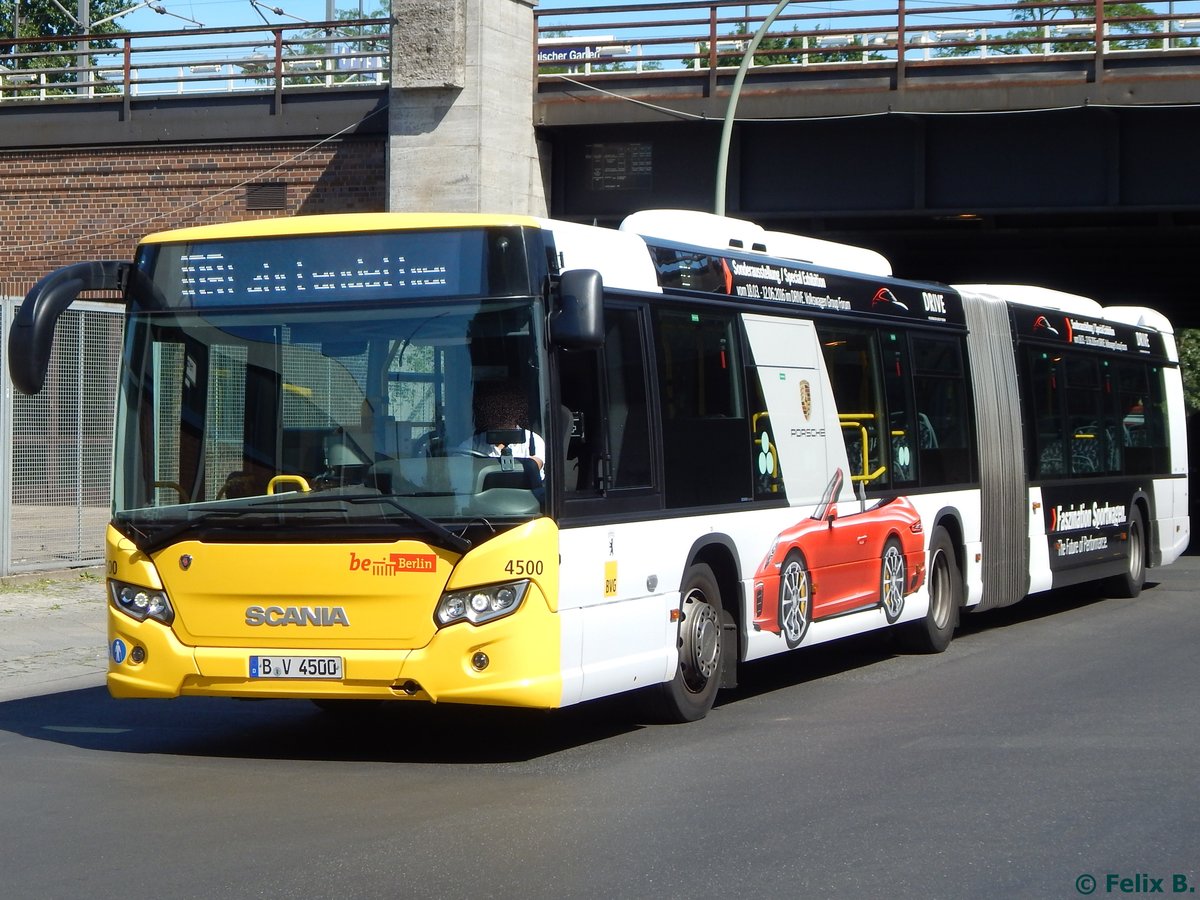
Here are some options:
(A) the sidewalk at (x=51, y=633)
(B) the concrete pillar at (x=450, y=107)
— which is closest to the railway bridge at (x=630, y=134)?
(B) the concrete pillar at (x=450, y=107)

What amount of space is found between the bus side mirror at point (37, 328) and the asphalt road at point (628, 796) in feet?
6.38

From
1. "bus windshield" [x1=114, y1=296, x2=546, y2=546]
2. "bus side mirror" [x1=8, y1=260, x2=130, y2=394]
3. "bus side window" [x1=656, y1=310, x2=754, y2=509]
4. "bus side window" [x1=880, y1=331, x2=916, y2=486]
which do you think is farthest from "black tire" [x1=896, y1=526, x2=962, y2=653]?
"bus side mirror" [x1=8, y1=260, x2=130, y2=394]

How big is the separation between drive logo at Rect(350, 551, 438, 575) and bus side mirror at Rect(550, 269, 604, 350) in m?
1.22

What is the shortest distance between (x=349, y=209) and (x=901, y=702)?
56.6 feet

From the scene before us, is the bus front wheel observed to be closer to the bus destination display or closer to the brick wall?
the bus destination display

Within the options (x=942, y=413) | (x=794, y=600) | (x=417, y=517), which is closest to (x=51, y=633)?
(x=794, y=600)

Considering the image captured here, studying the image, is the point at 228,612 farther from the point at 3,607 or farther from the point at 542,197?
the point at 542,197

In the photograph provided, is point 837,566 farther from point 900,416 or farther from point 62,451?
point 62,451

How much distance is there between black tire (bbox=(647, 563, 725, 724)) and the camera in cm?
939

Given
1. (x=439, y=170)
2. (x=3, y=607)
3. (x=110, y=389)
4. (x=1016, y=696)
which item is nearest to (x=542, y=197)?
(x=439, y=170)

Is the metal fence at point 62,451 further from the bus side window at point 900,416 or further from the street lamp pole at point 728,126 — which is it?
the bus side window at point 900,416

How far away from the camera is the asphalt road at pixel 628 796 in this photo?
19.7ft

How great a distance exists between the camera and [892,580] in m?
12.4

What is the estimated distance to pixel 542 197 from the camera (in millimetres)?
25281
